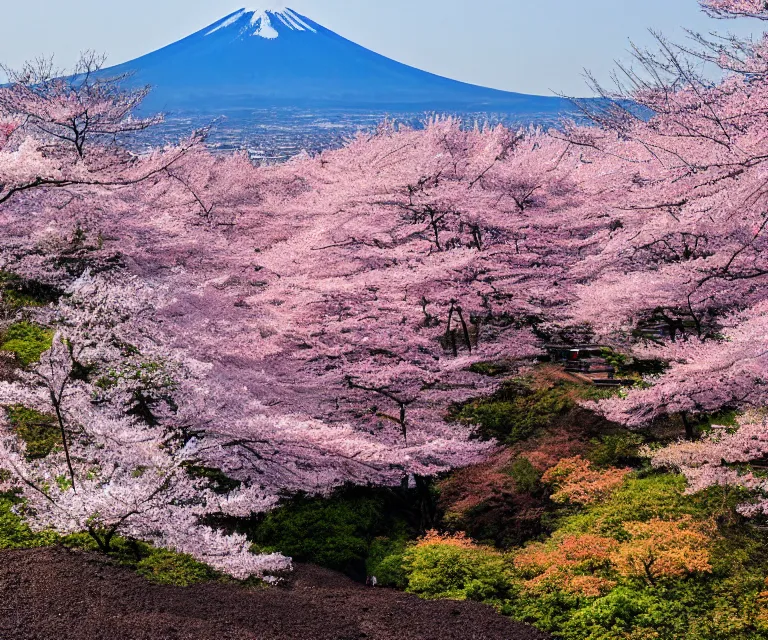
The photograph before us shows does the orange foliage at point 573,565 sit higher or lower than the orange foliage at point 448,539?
higher

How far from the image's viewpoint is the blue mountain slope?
244 feet

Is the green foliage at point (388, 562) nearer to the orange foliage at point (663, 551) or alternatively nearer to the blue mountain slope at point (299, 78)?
the orange foliage at point (663, 551)

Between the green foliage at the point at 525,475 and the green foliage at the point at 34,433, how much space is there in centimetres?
721

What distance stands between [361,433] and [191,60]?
255 ft

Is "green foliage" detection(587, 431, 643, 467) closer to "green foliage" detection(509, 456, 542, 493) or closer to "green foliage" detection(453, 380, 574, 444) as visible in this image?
"green foliage" detection(509, 456, 542, 493)

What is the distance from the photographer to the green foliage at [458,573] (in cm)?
962

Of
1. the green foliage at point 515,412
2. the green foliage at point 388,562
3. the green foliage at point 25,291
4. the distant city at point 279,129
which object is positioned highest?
the distant city at point 279,129

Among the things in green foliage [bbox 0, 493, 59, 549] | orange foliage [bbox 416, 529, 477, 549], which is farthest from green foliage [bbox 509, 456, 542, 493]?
green foliage [bbox 0, 493, 59, 549]

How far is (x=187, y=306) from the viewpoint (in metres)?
11.4

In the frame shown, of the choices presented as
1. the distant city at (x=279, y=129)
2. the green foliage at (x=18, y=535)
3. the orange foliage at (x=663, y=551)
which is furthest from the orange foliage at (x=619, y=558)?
the distant city at (x=279, y=129)

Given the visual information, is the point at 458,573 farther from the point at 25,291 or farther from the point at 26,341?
the point at 25,291

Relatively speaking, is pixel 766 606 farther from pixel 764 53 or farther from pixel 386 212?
pixel 386 212

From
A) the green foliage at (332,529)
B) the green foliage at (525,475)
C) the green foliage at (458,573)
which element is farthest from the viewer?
the green foliage at (525,475)

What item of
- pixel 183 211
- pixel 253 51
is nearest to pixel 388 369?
pixel 183 211
